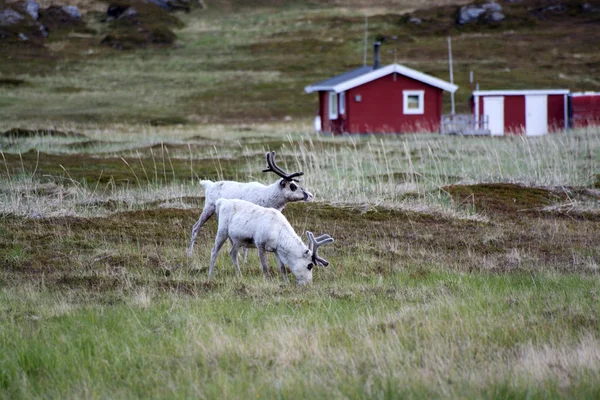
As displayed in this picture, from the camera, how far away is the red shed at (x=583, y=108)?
4103 centimetres

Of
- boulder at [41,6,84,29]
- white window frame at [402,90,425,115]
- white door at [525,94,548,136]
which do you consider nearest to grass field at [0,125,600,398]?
white window frame at [402,90,425,115]

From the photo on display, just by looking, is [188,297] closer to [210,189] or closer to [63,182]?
[210,189]

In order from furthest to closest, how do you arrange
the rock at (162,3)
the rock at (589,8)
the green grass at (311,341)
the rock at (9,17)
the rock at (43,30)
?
the rock at (162,3) → the rock at (589,8) → the rock at (9,17) → the rock at (43,30) → the green grass at (311,341)

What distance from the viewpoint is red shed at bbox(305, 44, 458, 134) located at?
39.9 m

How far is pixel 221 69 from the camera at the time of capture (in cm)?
6806

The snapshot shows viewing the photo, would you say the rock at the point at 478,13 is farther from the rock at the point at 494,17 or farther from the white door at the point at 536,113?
the white door at the point at 536,113

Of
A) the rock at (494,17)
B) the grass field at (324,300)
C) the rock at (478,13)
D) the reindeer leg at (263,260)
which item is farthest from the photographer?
the rock at (478,13)

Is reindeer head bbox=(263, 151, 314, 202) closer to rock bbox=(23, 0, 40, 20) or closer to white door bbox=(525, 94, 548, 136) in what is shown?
white door bbox=(525, 94, 548, 136)

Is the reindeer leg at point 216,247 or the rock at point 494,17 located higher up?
the rock at point 494,17

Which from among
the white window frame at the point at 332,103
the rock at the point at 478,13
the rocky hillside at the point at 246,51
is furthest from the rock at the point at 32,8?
the white window frame at the point at 332,103

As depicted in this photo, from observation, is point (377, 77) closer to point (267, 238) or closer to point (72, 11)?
point (267, 238)

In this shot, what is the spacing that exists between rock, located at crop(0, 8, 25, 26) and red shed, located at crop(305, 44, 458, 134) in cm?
4912

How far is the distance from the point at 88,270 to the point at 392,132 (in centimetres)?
3164

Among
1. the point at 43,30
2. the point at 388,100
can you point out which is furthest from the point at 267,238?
the point at 43,30
